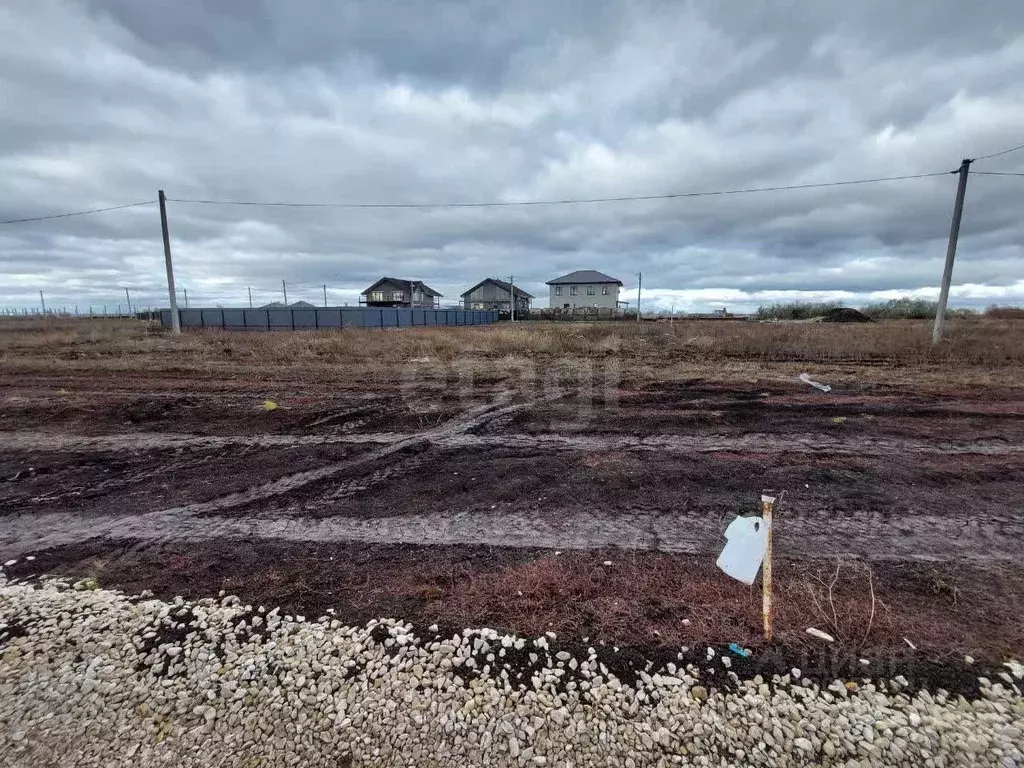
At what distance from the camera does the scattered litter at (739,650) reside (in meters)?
2.56

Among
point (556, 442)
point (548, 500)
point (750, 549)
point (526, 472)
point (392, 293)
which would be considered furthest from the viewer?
point (392, 293)

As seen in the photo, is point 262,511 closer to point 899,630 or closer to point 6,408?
point 899,630

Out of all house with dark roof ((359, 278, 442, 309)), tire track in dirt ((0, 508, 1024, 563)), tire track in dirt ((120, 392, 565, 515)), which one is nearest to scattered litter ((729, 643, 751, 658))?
tire track in dirt ((0, 508, 1024, 563))

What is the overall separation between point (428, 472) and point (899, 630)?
446 centimetres

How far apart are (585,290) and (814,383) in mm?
67098

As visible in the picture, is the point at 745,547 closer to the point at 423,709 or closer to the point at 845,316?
the point at 423,709

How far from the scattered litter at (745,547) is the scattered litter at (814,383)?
966 cm

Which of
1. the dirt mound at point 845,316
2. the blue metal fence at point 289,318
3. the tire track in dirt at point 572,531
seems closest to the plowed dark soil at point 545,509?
the tire track in dirt at point 572,531

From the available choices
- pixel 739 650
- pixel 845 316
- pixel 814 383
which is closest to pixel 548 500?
pixel 739 650

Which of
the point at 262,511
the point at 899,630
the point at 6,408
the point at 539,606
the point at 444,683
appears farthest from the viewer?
the point at 6,408

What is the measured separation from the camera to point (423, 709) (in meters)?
2.26

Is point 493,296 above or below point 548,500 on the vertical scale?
above

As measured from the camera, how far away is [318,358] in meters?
17.2

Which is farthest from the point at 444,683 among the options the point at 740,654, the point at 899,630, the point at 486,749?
the point at 899,630
